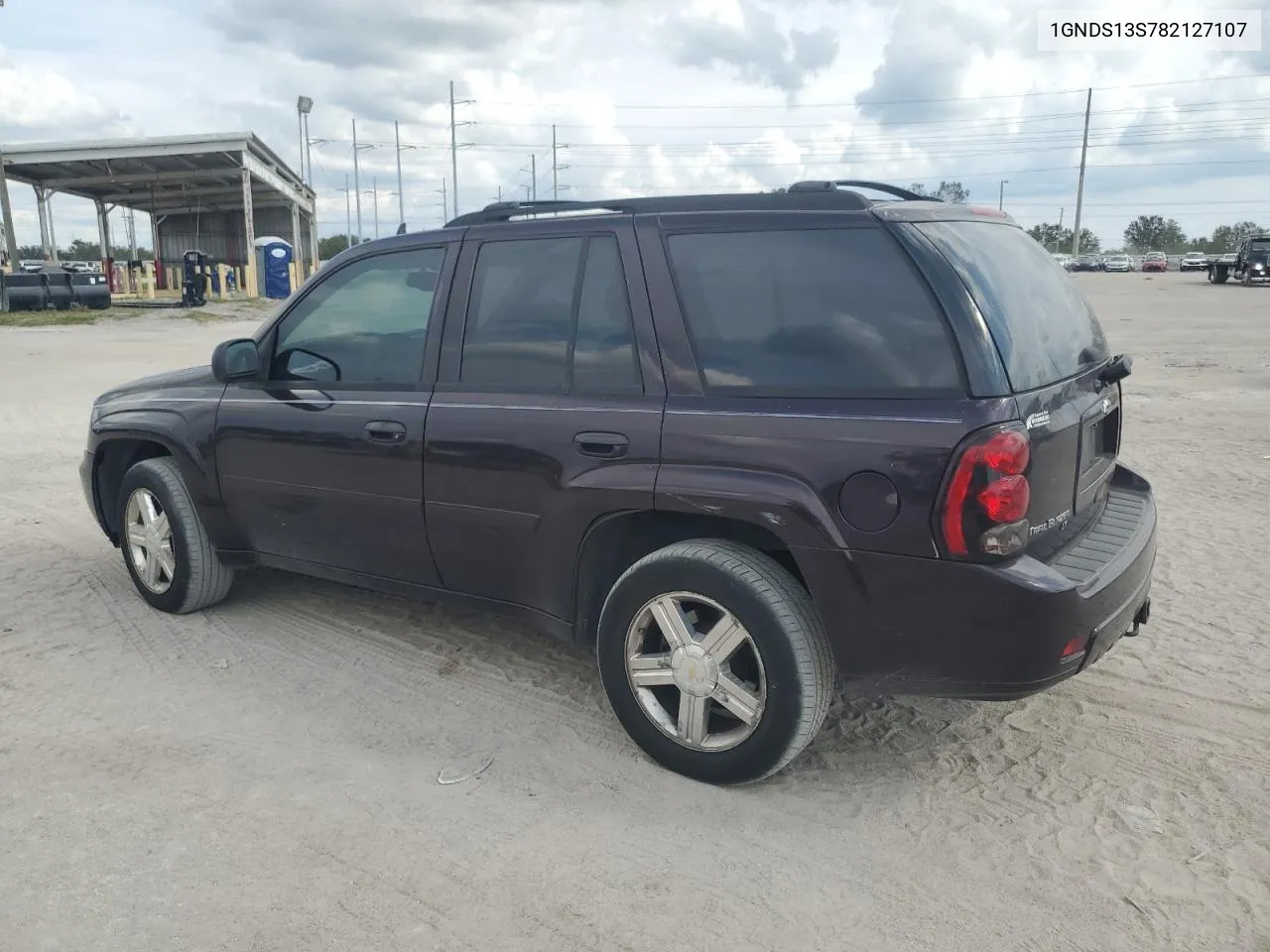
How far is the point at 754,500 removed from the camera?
2.97 metres

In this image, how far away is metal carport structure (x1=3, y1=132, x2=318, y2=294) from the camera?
2892 cm

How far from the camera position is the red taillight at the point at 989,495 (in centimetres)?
269

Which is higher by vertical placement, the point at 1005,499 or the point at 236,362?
the point at 236,362

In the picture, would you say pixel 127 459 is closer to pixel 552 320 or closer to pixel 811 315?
pixel 552 320

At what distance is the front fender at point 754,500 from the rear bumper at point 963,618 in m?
0.06

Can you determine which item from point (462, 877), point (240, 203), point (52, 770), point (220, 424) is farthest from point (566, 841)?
point (240, 203)

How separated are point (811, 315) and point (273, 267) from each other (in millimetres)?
33612

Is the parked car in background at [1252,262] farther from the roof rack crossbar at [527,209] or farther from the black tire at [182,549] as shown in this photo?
the black tire at [182,549]

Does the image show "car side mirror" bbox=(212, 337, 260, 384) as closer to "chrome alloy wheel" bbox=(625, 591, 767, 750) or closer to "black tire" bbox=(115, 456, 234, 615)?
"black tire" bbox=(115, 456, 234, 615)

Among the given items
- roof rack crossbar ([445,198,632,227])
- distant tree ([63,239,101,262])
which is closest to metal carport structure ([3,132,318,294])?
roof rack crossbar ([445,198,632,227])

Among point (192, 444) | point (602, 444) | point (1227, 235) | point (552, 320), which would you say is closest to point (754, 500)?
point (602, 444)

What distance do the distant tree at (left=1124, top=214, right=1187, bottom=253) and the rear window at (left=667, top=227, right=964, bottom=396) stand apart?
4768 inches

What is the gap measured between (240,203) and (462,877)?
157 feet

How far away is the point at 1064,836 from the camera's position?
114 inches
